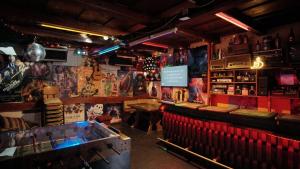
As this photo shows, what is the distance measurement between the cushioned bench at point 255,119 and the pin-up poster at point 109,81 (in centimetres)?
471

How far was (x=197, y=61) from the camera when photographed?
507 cm

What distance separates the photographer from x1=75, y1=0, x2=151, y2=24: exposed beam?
2457mm

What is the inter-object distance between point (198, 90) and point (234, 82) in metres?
1.19

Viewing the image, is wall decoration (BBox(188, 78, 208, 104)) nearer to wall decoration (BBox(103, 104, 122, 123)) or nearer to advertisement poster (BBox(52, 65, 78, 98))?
wall decoration (BBox(103, 104, 122, 123))

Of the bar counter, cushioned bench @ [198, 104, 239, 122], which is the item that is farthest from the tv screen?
cushioned bench @ [198, 104, 239, 122]

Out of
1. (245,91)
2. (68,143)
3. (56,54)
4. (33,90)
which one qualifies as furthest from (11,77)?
(245,91)

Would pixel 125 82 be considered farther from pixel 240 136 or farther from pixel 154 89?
pixel 240 136

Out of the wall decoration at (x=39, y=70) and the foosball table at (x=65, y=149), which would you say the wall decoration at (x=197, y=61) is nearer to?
the foosball table at (x=65, y=149)

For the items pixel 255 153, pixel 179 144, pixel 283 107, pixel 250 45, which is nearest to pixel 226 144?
pixel 255 153

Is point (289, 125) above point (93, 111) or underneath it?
above

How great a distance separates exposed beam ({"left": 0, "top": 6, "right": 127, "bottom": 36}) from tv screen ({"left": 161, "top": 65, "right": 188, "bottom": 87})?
2.47m

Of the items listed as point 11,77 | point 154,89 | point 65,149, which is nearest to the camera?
point 65,149

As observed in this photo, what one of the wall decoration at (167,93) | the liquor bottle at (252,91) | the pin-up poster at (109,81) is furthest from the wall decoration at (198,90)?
the pin-up poster at (109,81)

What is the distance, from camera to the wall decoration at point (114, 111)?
6761mm
